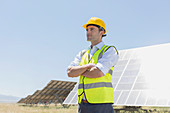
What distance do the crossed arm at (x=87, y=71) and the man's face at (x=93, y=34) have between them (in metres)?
0.36

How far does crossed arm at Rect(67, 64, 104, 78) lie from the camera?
2.39 meters

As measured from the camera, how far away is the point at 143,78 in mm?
10477

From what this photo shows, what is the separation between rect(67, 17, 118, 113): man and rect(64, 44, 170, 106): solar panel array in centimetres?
714

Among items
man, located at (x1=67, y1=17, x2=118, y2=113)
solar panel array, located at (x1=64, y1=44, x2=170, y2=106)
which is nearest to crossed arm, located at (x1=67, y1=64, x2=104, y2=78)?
man, located at (x1=67, y1=17, x2=118, y2=113)

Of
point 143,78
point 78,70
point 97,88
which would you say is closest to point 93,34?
point 78,70

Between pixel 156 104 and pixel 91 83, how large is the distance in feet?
23.9

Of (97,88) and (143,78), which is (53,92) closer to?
(143,78)

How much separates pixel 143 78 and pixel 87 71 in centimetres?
854

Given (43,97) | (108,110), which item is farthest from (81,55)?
(43,97)

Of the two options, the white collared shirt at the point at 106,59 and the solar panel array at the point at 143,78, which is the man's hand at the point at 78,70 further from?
the solar panel array at the point at 143,78

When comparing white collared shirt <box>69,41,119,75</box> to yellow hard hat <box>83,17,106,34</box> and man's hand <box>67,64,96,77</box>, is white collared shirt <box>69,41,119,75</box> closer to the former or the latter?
man's hand <box>67,64,96,77</box>

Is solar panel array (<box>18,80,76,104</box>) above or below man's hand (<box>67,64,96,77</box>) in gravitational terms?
below

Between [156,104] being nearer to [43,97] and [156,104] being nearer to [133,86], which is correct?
[133,86]

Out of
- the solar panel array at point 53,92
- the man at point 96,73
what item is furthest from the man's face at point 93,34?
the solar panel array at point 53,92
